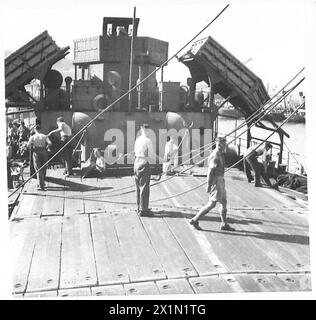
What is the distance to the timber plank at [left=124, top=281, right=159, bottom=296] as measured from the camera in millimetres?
3553

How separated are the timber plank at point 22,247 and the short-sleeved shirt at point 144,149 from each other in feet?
5.53

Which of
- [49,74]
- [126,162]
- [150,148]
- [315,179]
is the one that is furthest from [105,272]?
[49,74]

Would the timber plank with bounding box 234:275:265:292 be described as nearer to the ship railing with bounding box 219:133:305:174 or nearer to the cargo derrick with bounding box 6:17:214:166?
the ship railing with bounding box 219:133:305:174

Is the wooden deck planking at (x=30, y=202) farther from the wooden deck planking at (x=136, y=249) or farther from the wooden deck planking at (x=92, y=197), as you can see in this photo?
the wooden deck planking at (x=136, y=249)

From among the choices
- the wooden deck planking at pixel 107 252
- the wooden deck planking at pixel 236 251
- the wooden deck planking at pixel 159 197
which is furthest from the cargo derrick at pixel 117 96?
the wooden deck planking at pixel 236 251

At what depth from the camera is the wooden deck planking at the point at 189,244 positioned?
3.98 m

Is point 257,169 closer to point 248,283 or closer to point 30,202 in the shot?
point 248,283

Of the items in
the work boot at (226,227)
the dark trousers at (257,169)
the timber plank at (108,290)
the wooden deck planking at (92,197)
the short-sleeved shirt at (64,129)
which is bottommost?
the timber plank at (108,290)

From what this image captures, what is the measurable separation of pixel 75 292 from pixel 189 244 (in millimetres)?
1560

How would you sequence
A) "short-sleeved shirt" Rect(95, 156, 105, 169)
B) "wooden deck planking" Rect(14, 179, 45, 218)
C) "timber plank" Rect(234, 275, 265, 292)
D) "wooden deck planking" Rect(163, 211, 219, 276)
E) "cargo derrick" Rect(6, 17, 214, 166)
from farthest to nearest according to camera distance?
"cargo derrick" Rect(6, 17, 214, 166) < "short-sleeved shirt" Rect(95, 156, 105, 169) < "wooden deck planking" Rect(14, 179, 45, 218) < "wooden deck planking" Rect(163, 211, 219, 276) < "timber plank" Rect(234, 275, 265, 292)

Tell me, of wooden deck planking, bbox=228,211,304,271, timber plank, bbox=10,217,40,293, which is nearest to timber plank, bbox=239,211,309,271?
wooden deck planking, bbox=228,211,304,271

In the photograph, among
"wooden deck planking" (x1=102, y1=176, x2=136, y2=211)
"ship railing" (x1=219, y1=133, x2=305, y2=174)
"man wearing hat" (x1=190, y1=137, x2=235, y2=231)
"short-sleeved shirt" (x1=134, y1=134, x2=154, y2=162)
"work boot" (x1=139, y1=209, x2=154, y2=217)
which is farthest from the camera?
"ship railing" (x1=219, y1=133, x2=305, y2=174)

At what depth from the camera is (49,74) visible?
11492 mm

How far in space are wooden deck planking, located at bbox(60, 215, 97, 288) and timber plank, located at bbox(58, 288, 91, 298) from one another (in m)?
0.06
